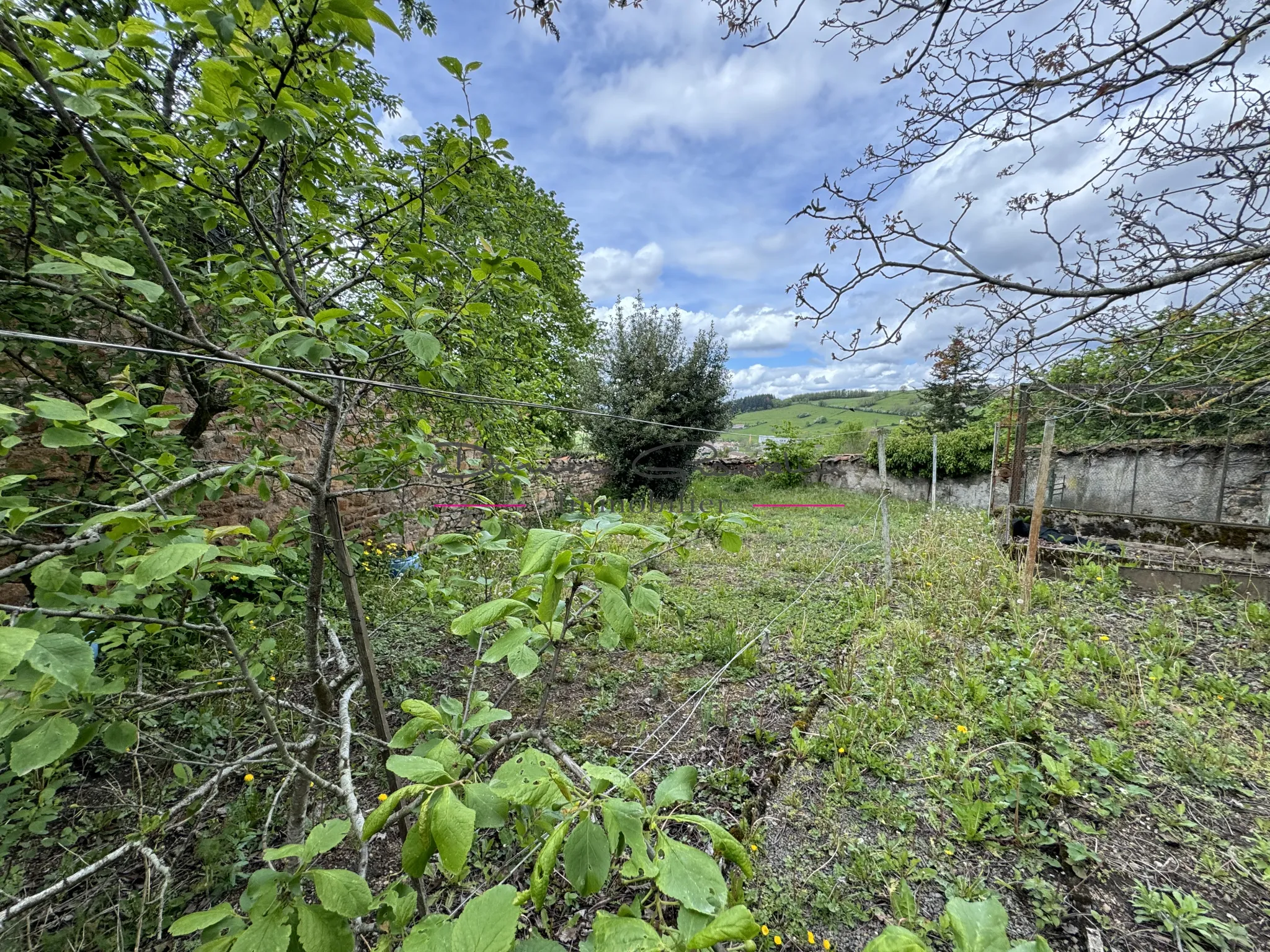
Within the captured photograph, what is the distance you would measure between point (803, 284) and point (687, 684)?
234 centimetres

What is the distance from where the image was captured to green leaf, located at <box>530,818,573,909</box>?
0.56m

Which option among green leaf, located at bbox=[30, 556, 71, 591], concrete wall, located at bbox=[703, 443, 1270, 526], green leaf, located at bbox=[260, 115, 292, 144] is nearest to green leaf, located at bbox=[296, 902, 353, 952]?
green leaf, located at bbox=[30, 556, 71, 591]

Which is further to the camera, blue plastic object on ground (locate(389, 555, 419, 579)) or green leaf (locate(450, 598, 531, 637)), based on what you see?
blue plastic object on ground (locate(389, 555, 419, 579))

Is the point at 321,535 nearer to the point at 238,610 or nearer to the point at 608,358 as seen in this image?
the point at 238,610

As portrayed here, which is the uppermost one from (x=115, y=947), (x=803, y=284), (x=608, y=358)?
(x=608, y=358)

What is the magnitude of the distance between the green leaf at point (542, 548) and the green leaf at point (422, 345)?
1.41ft

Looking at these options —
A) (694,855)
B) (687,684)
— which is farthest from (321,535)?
(687,684)

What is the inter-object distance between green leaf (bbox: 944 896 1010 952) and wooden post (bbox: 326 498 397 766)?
47.6 inches

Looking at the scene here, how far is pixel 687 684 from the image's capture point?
289 cm

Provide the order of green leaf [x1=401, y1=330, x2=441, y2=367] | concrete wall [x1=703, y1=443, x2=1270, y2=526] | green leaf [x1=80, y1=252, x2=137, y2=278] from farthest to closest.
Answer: concrete wall [x1=703, y1=443, x2=1270, y2=526], green leaf [x1=401, y1=330, x2=441, y2=367], green leaf [x1=80, y1=252, x2=137, y2=278]

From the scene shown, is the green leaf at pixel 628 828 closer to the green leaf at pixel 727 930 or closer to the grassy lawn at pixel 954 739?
the green leaf at pixel 727 930

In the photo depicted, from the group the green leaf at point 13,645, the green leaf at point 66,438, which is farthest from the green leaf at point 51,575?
the green leaf at point 13,645

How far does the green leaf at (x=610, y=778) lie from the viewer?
2.27 ft

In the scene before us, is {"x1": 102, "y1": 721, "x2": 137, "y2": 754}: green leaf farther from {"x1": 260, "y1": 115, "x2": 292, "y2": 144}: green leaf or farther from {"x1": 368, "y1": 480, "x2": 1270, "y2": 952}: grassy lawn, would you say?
{"x1": 260, "y1": 115, "x2": 292, "y2": 144}: green leaf
